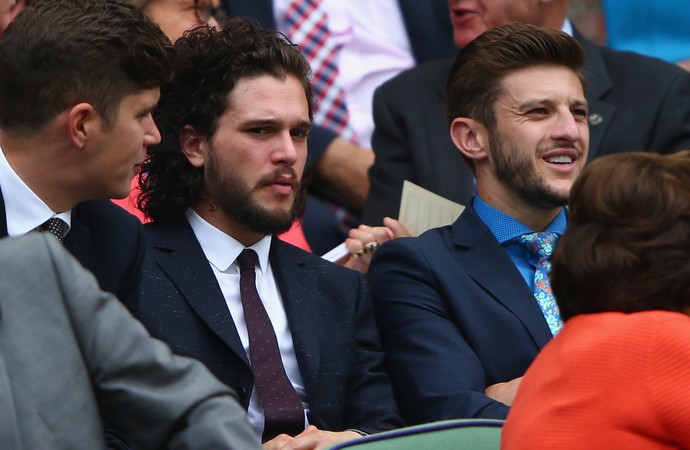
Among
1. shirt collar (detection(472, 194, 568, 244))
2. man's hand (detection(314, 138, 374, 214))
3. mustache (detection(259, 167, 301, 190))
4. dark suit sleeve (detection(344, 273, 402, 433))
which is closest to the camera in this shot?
dark suit sleeve (detection(344, 273, 402, 433))

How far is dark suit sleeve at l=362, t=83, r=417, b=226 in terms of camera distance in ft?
15.2

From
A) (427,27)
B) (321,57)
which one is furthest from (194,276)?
Result: (427,27)

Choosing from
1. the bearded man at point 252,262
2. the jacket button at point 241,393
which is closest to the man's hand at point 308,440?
the bearded man at point 252,262

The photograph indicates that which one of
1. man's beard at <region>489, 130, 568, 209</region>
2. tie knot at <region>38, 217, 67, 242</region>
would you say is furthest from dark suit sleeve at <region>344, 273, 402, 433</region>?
tie knot at <region>38, 217, 67, 242</region>

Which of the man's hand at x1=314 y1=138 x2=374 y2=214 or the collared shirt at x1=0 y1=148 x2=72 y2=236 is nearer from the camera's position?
the collared shirt at x1=0 y1=148 x2=72 y2=236

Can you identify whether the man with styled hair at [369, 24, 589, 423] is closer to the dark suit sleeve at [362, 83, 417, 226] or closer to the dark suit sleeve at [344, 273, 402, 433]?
the dark suit sleeve at [344, 273, 402, 433]

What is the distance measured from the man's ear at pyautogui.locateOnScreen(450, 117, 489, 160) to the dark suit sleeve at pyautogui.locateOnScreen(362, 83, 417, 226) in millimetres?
386

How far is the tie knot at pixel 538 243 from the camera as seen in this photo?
3922 millimetres

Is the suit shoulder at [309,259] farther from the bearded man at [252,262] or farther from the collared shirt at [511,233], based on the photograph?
the collared shirt at [511,233]

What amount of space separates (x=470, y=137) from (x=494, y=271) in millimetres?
617

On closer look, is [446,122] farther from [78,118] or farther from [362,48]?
[78,118]

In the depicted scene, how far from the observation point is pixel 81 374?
2.28 metres

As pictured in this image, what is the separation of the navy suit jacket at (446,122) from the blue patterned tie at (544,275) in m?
0.62

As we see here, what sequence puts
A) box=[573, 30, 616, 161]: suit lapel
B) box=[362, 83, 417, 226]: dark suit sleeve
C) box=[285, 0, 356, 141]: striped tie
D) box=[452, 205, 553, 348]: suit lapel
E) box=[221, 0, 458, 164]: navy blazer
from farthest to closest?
box=[221, 0, 458, 164]: navy blazer < box=[285, 0, 356, 141]: striped tie < box=[362, 83, 417, 226]: dark suit sleeve < box=[573, 30, 616, 161]: suit lapel < box=[452, 205, 553, 348]: suit lapel
